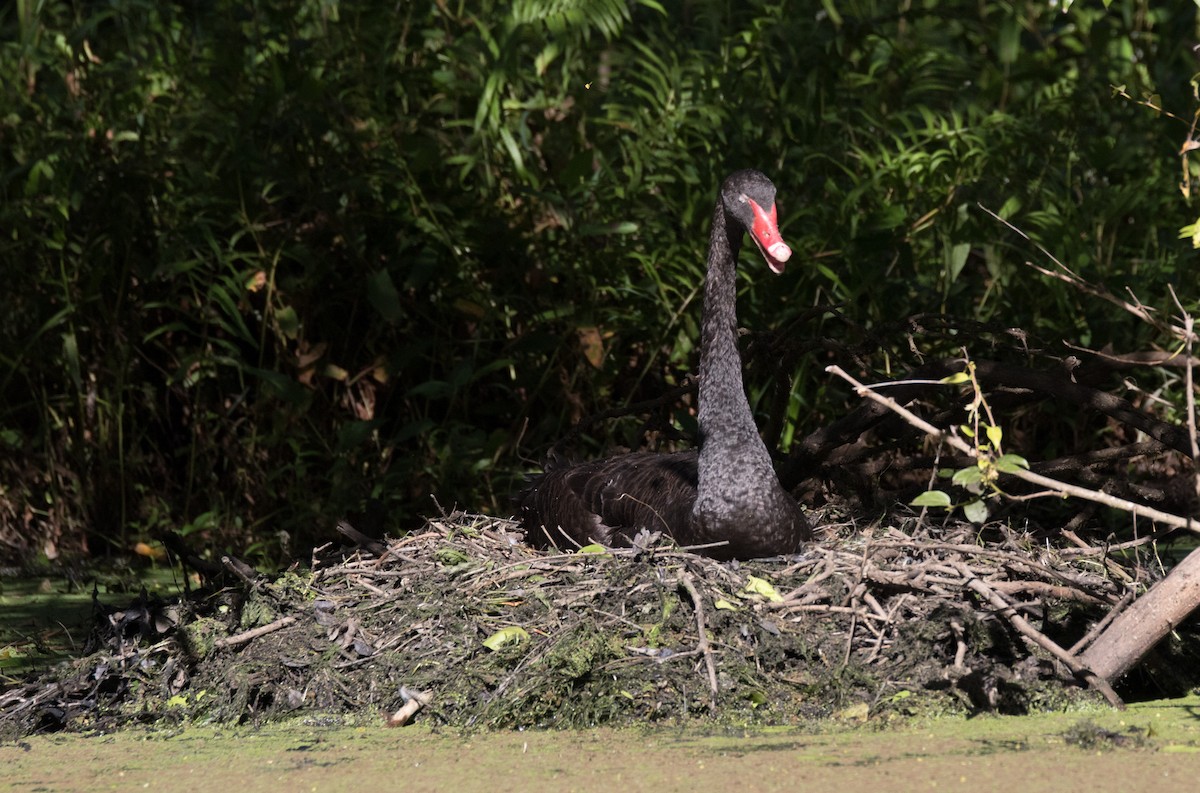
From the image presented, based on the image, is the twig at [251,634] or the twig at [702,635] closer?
the twig at [702,635]

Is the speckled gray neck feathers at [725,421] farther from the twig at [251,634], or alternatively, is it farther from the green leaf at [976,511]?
the twig at [251,634]

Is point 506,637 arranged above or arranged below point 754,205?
below

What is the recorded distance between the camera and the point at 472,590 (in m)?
3.95

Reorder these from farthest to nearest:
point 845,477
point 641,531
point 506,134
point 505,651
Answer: point 506,134 < point 845,477 < point 641,531 < point 505,651

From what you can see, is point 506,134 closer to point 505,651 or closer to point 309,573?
point 309,573

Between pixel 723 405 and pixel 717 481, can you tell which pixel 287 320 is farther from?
pixel 717 481

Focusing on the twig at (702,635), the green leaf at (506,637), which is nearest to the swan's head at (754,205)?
the twig at (702,635)

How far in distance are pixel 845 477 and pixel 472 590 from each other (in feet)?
5.11

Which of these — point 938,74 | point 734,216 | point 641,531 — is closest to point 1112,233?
point 938,74

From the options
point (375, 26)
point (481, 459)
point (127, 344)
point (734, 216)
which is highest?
point (375, 26)

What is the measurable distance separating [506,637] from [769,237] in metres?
1.26

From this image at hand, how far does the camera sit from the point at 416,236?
20.0 feet

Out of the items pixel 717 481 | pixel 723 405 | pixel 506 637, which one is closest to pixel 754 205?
pixel 723 405

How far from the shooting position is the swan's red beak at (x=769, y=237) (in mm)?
3885
